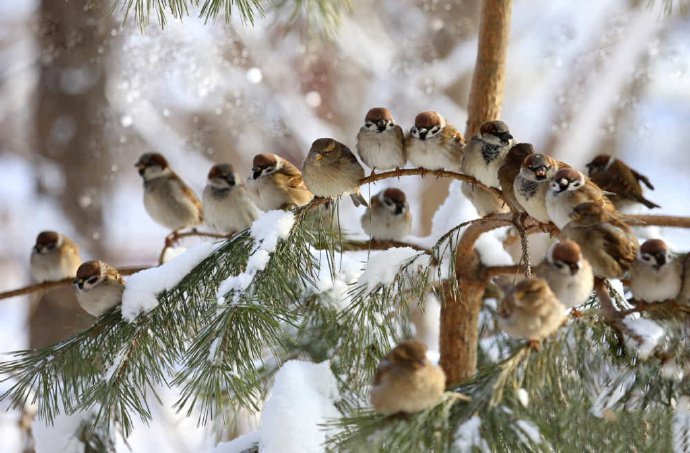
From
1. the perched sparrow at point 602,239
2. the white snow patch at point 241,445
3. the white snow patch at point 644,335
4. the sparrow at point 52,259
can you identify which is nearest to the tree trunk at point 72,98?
the sparrow at point 52,259

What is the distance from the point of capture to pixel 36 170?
205 inches

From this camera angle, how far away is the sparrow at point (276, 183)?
2572 millimetres

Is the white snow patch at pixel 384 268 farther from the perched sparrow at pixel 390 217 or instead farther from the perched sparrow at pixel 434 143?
the perched sparrow at pixel 390 217

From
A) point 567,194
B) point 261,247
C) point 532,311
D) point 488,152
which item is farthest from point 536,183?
point 532,311

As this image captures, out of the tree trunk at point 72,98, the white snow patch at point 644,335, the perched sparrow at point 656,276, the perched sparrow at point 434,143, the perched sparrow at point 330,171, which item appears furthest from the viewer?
the tree trunk at point 72,98

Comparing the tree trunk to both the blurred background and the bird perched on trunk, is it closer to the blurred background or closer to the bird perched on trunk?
the blurred background

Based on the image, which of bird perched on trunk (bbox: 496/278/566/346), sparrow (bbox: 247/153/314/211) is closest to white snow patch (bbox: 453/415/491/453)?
bird perched on trunk (bbox: 496/278/566/346)

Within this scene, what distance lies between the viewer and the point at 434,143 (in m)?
2.35

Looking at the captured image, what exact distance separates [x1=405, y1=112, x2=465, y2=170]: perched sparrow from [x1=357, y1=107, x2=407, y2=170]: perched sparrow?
5 centimetres

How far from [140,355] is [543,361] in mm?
943

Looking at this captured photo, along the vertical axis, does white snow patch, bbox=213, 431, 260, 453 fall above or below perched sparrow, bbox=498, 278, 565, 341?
below

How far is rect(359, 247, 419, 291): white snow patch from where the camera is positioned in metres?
1.98

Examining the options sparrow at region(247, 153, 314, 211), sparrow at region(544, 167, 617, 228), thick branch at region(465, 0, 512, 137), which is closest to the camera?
sparrow at region(544, 167, 617, 228)

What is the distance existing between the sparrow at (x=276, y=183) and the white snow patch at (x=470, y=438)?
147 centimetres
